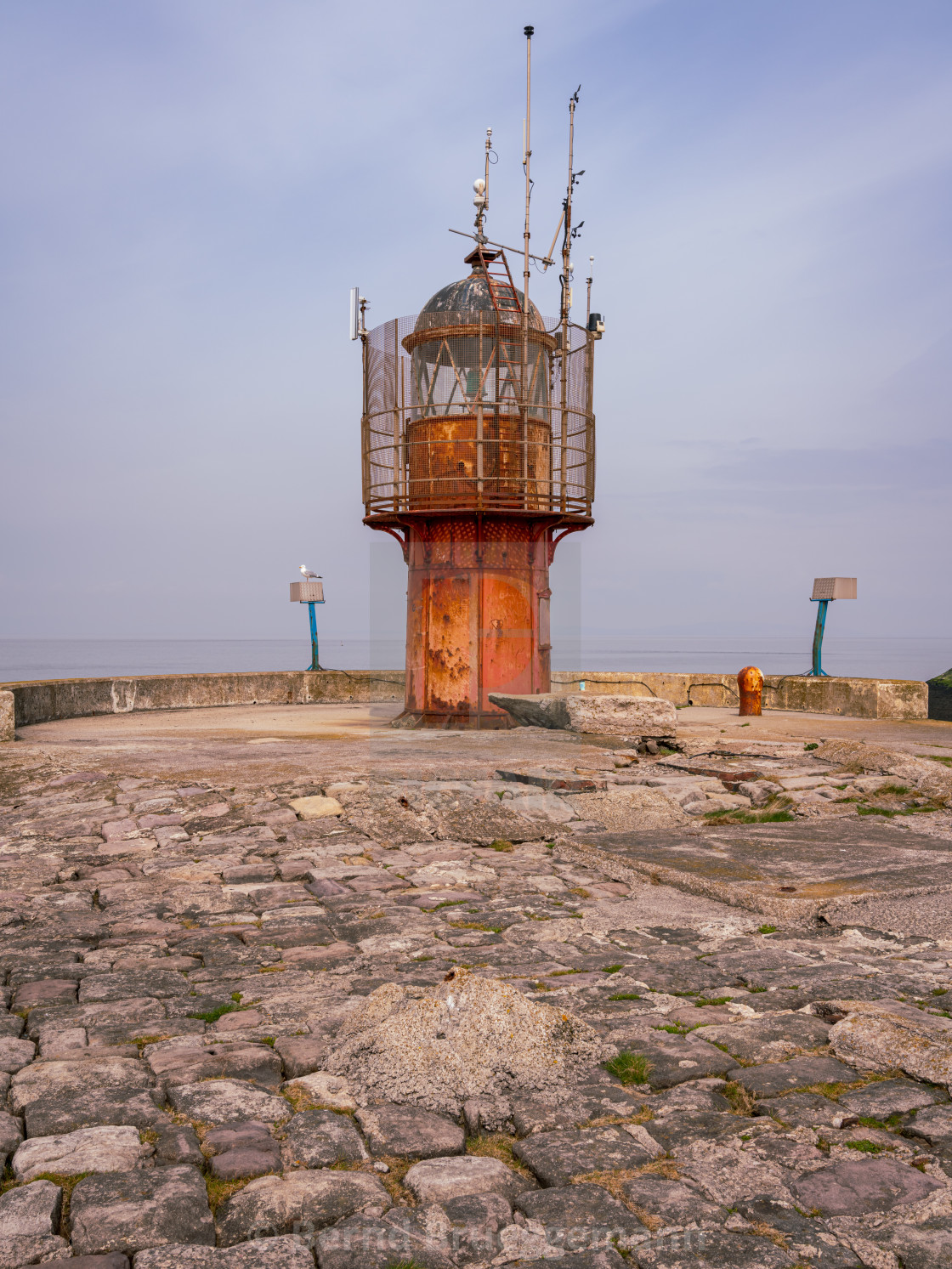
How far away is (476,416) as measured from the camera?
14031mm

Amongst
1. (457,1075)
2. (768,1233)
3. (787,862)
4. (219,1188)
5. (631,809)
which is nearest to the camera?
(768,1233)

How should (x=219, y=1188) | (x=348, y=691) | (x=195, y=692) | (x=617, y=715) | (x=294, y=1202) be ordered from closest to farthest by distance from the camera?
(x=294, y=1202)
(x=219, y=1188)
(x=617, y=715)
(x=195, y=692)
(x=348, y=691)

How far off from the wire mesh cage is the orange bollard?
466 centimetres

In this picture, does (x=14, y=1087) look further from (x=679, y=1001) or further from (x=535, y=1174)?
(x=679, y=1001)

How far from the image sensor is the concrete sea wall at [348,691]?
16891mm

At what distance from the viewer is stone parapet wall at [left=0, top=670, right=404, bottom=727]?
1608 cm

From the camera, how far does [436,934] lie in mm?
5383

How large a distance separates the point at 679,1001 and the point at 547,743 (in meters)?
7.56

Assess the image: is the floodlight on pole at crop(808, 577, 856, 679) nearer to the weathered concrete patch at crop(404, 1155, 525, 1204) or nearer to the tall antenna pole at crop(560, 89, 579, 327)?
the tall antenna pole at crop(560, 89, 579, 327)

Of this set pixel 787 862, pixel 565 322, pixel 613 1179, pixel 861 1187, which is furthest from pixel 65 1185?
pixel 565 322

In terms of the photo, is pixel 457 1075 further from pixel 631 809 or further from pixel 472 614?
pixel 472 614

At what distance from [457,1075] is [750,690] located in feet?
47.3

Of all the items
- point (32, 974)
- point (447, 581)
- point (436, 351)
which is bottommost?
point (32, 974)

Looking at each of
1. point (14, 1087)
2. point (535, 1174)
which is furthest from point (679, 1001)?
point (14, 1087)
